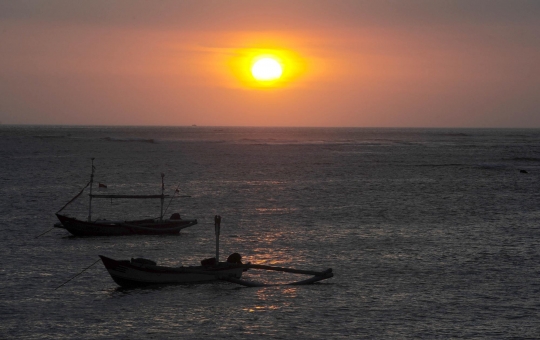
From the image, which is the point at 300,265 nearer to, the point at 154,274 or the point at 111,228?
the point at 154,274

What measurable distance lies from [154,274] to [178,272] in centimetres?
114

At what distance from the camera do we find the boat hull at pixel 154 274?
111ft

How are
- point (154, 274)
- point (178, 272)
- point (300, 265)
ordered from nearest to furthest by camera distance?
point (154, 274)
point (178, 272)
point (300, 265)

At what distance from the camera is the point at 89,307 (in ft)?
101

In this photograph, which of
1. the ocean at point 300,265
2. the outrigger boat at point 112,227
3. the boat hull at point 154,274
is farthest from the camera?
the outrigger boat at point 112,227

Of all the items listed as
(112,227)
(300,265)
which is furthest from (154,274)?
(112,227)

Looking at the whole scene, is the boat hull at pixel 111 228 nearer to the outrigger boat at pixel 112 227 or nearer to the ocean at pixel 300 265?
the outrigger boat at pixel 112 227

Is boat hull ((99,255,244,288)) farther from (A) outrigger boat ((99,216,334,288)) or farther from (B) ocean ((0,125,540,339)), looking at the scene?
(B) ocean ((0,125,540,339))

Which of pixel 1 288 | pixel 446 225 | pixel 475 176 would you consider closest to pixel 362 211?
pixel 446 225

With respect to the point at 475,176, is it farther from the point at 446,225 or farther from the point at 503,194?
the point at 446,225

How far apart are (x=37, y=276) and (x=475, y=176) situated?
3238 inches

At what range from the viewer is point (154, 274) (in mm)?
34219

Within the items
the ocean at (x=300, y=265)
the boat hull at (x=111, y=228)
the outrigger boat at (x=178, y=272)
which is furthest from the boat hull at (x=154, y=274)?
the boat hull at (x=111, y=228)

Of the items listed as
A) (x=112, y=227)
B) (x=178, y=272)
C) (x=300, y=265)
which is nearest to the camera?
(x=178, y=272)
